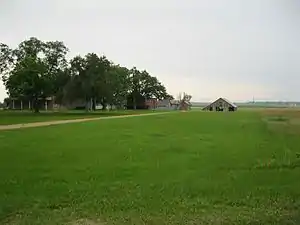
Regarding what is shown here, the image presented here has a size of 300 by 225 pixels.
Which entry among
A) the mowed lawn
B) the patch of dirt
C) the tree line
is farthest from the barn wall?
the patch of dirt

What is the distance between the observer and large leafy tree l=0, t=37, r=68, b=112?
66.0m

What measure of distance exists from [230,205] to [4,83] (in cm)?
6692

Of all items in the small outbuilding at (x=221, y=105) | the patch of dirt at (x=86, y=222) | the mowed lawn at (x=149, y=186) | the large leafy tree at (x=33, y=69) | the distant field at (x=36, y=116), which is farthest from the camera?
the small outbuilding at (x=221, y=105)

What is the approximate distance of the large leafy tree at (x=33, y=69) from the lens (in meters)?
66.0

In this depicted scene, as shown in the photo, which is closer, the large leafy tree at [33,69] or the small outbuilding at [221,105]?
the large leafy tree at [33,69]

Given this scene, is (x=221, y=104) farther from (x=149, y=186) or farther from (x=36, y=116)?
(x=149, y=186)

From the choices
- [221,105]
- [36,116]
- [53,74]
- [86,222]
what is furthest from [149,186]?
[221,105]

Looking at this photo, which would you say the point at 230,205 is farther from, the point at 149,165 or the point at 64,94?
the point at 64,94

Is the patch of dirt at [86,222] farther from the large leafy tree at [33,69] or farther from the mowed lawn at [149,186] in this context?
the large leafy tree at [33,69]

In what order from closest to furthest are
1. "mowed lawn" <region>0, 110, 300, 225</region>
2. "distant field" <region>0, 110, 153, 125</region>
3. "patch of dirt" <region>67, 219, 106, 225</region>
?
"patch of dirt" <region>67, 219, 106, 225</region>, "mowed lawn" <region>0, 110, 300, 225</region>, "distant field" <region>0, 110, 153, 125</region>

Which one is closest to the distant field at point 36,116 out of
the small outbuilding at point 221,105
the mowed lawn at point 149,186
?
the mowed lawn at point 149,186

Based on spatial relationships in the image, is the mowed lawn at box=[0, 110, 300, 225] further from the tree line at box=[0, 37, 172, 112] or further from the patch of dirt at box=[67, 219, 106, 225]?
the tree line at box=[0, 37, 172, 112]

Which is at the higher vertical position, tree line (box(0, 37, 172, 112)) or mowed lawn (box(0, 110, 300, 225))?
tree line (box(0, 37, 172, 112))

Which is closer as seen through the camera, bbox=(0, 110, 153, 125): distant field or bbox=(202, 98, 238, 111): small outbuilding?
bbox=(0, 110, 153, 125): distant field
